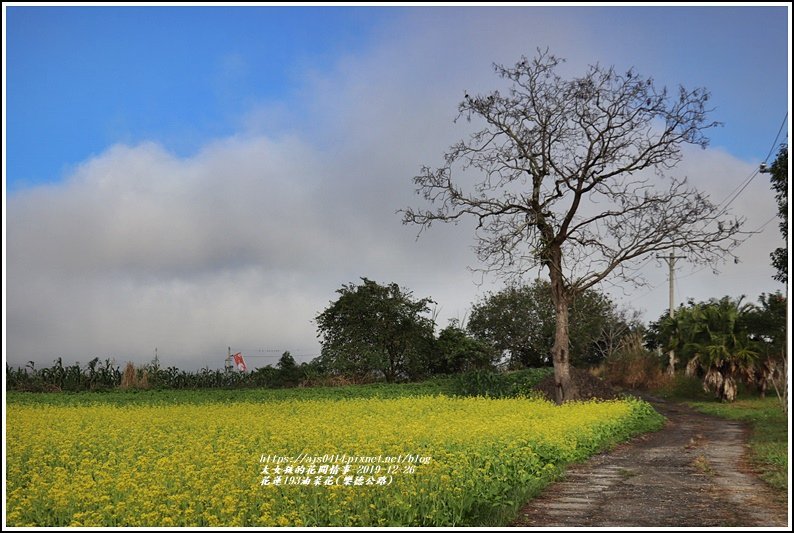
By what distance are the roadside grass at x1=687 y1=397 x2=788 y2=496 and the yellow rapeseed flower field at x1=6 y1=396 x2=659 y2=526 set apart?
253 centimetres

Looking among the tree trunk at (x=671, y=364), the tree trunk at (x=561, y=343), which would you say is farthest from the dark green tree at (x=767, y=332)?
the tree trunk at (x=561, y=343)

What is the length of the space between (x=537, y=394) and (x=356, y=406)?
7811 millimetres

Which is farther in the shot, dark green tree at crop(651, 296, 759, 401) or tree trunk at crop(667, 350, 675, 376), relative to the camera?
tree trunk at crop(667, 350, 675, 376)

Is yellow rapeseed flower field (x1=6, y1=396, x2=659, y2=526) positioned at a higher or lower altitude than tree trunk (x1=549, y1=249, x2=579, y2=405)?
lower

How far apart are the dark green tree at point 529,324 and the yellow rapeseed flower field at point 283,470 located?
97.8ft

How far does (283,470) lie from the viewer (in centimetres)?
798

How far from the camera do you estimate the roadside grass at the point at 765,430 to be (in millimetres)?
9778

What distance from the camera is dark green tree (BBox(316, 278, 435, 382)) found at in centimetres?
2991

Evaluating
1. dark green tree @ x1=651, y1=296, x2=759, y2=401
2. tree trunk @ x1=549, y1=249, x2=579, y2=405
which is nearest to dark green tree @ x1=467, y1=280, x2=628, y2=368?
dark green tree @ x1=651, y1=296, x2=759, y2=401

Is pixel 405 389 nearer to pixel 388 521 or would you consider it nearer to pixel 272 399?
pixel 272 399

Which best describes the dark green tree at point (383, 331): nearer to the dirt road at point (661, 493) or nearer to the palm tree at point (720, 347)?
the palm tree at point (720, 347)

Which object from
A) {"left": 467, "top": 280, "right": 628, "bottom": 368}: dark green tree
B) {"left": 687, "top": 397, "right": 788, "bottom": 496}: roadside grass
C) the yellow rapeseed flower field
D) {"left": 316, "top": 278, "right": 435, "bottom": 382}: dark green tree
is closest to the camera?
the yellow rapeseed flower field

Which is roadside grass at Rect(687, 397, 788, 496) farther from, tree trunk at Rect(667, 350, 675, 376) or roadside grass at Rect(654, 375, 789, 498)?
tree trunk at Rect(667, 350, 675, 376)

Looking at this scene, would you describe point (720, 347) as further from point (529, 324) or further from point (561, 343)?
point (529, 324)
